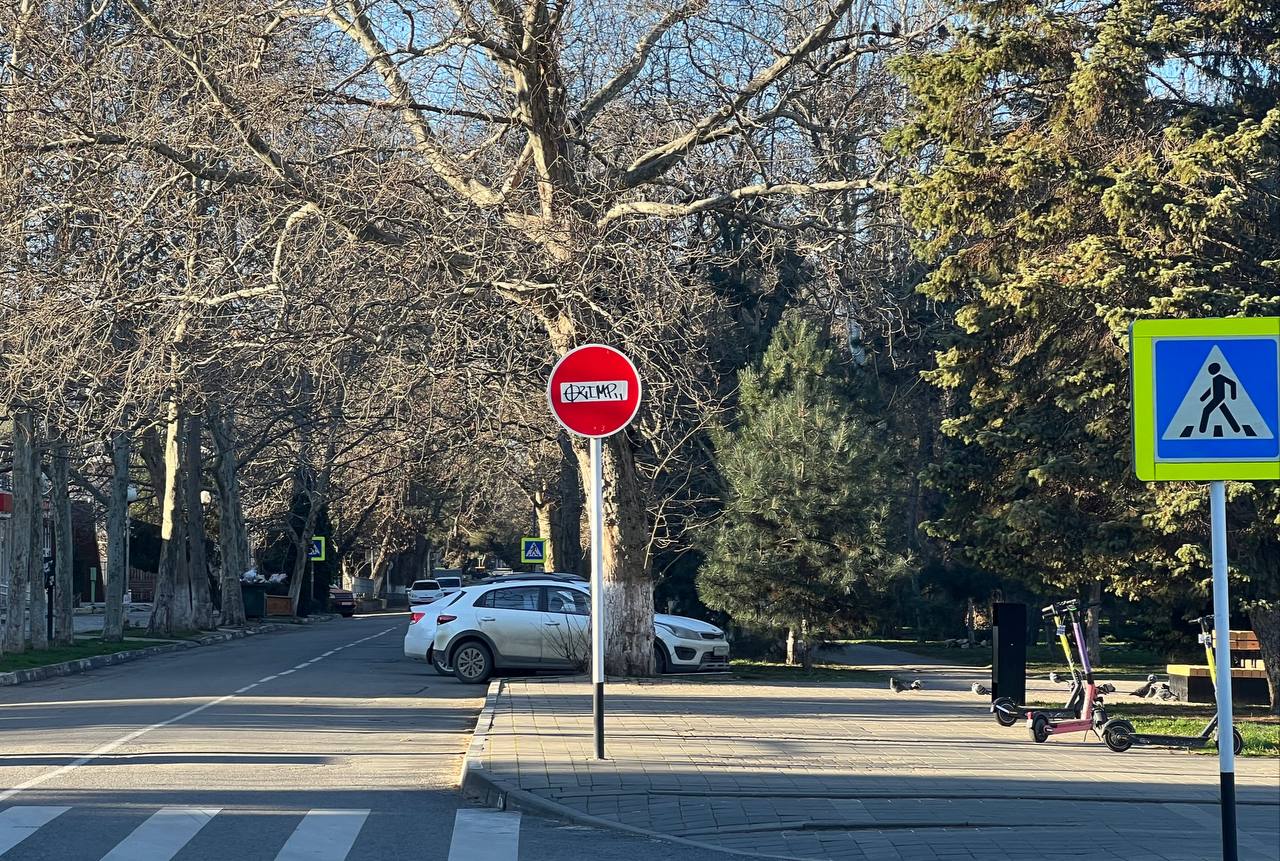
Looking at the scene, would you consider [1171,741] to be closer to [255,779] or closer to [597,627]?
[597,627]

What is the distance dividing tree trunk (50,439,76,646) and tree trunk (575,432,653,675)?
16.2 metres

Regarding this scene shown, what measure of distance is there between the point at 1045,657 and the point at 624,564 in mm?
21152

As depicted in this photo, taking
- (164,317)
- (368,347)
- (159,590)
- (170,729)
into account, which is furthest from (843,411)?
(159,590)

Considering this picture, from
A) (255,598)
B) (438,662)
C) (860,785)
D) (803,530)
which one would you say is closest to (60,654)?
(438,662)

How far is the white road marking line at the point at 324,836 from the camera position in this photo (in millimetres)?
8570

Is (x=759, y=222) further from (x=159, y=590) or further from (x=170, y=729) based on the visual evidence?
(x=159, y=590)

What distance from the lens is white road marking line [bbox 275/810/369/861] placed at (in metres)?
8.57

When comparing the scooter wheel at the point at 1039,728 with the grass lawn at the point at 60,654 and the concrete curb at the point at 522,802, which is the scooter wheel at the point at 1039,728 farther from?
the grass lawn at the point at 60,654

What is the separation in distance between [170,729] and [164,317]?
5.19m

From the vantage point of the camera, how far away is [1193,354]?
692 centimetres

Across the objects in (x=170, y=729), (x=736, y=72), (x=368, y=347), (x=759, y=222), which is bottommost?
(x=170, y=729)

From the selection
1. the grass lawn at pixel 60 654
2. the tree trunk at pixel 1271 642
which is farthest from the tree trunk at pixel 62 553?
the tree trunk at pixel 1271 642

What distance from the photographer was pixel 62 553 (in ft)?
110

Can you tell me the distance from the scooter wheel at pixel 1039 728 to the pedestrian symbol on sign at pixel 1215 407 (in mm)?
7935
